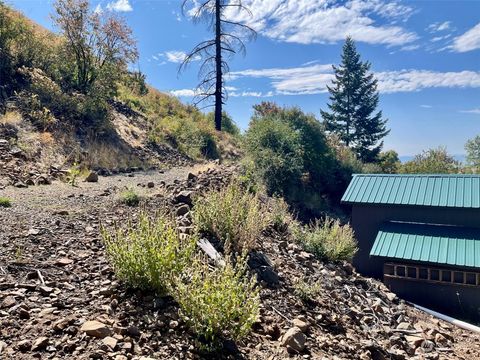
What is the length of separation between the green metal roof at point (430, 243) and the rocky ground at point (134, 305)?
3.08 metres

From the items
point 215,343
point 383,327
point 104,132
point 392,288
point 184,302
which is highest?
point 104,132

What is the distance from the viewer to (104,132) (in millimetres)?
12734

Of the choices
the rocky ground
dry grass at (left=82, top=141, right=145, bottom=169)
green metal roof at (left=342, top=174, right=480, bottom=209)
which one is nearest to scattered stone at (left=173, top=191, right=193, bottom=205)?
the rocky ground

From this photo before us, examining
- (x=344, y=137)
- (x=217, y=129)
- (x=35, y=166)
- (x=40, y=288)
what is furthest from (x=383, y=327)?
(x=344, y=137)

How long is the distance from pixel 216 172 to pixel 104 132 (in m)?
5.39

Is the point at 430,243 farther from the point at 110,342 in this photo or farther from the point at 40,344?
the point at 40,344

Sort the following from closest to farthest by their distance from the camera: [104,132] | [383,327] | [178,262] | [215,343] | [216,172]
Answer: [215,343] < [178,262] < [383,327] < [216,172] < [104,132]

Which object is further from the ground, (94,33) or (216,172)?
(94,33)

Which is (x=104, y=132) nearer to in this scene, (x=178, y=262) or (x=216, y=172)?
(x=216, y=172)

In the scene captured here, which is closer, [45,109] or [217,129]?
[45,109]

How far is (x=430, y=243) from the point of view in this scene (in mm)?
11008

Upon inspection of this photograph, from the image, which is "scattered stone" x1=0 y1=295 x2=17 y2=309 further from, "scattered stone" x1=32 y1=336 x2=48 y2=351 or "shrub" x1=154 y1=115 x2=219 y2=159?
"shrub" x1=154 y1=115 x2=219 y2=159

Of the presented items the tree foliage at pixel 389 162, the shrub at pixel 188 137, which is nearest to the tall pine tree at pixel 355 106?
the tree foliage at pixel 389 162

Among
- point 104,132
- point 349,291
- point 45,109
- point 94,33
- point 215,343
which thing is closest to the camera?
point 215,343
